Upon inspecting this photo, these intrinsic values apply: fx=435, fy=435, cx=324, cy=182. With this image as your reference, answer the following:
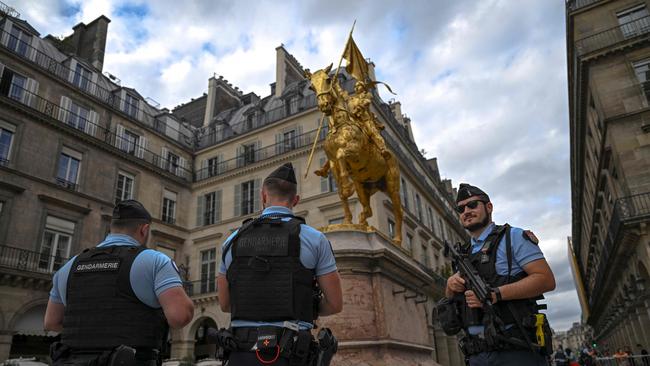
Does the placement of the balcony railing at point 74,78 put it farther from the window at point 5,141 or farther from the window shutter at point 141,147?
the window at point 5,141

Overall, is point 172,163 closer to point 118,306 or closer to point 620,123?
point 620,123

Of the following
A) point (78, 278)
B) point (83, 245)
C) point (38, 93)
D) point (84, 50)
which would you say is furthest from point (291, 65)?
point (78, 278)

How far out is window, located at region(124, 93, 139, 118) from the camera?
27.4 m

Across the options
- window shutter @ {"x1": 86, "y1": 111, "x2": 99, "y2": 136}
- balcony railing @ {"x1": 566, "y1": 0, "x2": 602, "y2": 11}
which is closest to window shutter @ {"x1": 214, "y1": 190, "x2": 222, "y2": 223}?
window shutter @ {"x1": 86, "y1": 111, "x2": 99, "y2": 136}

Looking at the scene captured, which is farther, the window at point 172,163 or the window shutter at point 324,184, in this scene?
the window at point 172,163

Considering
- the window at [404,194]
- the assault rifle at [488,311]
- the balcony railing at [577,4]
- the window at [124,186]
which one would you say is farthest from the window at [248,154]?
the assault rifle at [488,311]

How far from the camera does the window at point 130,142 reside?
26.4 metres

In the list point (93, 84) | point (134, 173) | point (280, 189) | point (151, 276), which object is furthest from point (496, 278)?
point (93, 84)

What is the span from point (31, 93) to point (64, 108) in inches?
67.3

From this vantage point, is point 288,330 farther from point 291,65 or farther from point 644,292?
point 291,65

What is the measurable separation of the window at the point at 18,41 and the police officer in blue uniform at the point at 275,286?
25.5 metres

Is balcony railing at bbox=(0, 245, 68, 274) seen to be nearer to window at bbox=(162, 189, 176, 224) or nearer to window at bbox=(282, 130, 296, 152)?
window at bbox=(162, 189, 176, 224)

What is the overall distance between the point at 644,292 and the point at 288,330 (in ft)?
70.7

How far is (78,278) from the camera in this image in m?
2.53
